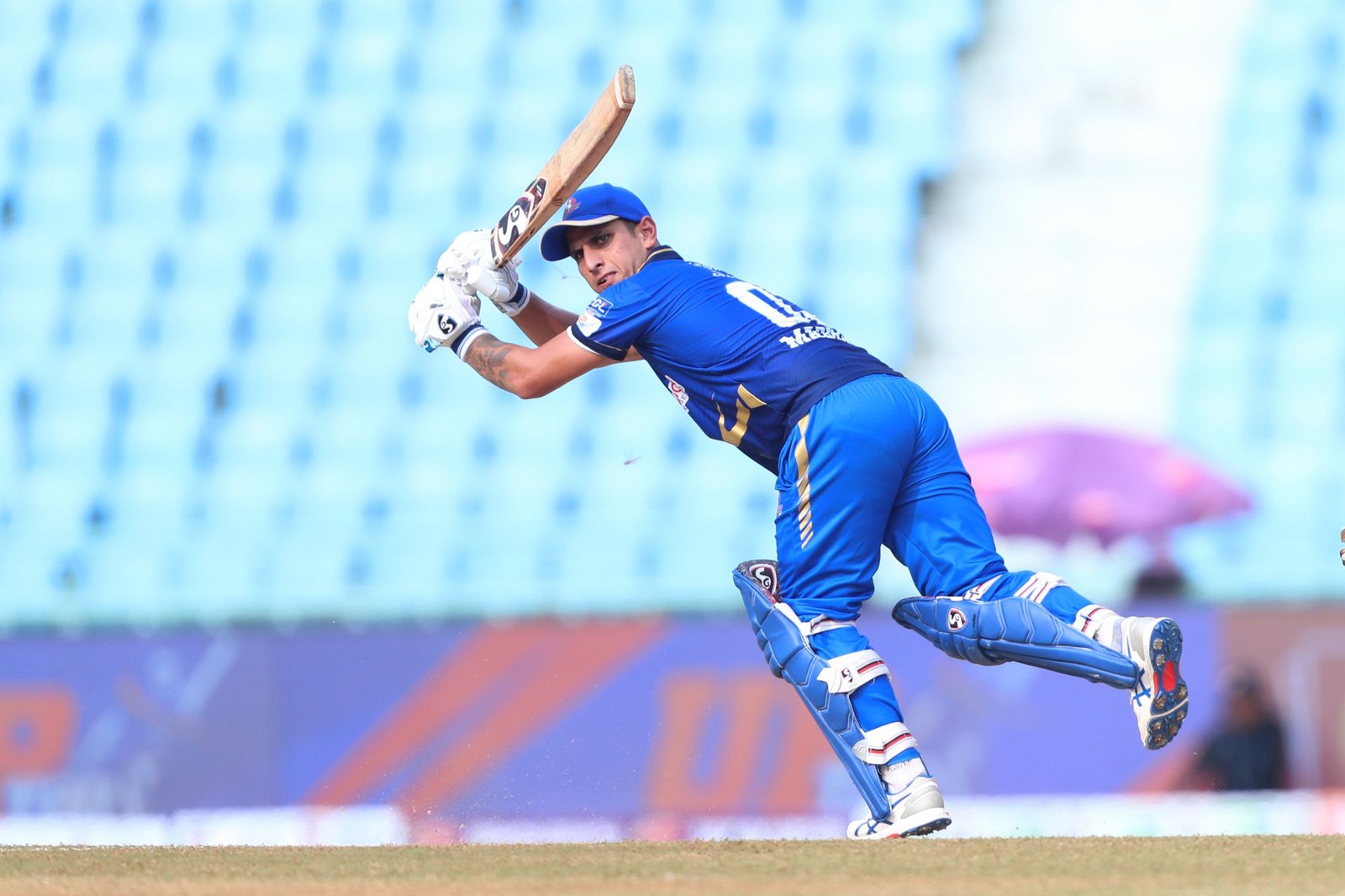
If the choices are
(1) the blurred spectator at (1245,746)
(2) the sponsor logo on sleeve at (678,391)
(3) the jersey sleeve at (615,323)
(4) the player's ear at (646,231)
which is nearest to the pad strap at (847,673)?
(2) the sponsor logo on sleeve at (678,391)

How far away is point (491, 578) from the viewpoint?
24.6 ft

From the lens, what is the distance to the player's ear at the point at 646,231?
158 inches

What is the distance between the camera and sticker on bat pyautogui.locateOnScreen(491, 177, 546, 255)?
416cm

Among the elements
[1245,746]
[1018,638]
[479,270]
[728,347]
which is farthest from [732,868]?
[1245,746]

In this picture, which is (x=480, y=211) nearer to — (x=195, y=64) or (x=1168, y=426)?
(x=195, y=64)

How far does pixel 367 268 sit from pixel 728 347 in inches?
219

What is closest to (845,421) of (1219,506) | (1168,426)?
(1219,506)

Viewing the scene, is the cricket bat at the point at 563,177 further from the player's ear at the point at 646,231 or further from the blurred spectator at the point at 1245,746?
the blurred spectator at the point at 1245,746

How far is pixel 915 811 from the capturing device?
3.52m

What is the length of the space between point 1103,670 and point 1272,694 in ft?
9.85

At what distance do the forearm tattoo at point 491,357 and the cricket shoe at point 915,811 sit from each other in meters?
1.20

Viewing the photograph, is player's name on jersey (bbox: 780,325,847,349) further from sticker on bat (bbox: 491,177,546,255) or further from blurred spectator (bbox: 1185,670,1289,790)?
blurred spectator (bbox: 1185,670,1289,790)

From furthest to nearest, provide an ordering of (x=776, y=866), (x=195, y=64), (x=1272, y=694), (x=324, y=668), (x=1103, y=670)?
(x=195, y=64), (x=324, y=668), (x=1272, y=694), (x=1103, y=670), (x=776, y=866)

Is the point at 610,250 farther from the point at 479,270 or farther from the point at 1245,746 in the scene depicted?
the point at 1245,746
